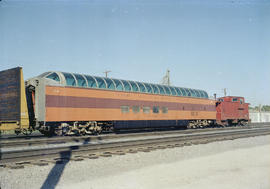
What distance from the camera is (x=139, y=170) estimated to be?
8.20 metres

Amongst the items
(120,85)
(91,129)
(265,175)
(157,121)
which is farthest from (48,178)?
(157,121)

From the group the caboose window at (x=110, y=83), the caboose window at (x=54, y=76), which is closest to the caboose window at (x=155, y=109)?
the caboose window at (x=110, y=83)

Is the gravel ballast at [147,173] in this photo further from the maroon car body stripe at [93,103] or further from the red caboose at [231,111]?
the red caboose at [231,111]

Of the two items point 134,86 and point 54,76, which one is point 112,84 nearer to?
point 134,86

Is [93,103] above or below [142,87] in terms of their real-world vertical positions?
below

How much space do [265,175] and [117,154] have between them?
5573 millimetres

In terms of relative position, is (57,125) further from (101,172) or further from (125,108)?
(101,172)

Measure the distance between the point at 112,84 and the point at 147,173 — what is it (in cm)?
1192

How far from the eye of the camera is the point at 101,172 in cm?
802

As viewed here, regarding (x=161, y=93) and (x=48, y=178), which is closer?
(x=48, y=178)

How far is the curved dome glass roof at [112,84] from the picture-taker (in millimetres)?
16128

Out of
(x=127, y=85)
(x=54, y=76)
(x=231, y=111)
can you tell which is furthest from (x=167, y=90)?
(x=231, y=111)

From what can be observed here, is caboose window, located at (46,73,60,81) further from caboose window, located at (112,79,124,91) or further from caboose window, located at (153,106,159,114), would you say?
caboose window, located at (153,106,159,114)

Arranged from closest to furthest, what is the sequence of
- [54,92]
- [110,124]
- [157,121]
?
1. [54,92]
2. [110,124]
3. [157,121]
